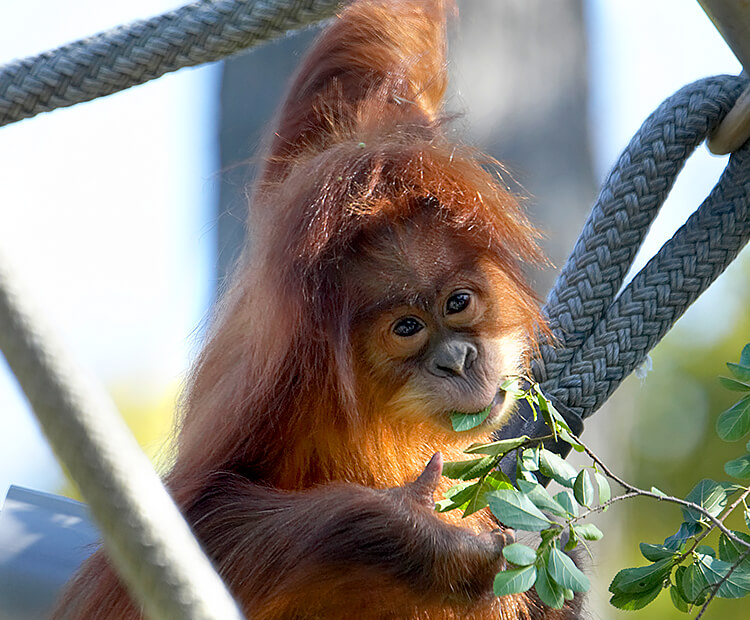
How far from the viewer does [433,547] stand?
6.71 feet

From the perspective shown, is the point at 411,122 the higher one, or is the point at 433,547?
the point at 411,122

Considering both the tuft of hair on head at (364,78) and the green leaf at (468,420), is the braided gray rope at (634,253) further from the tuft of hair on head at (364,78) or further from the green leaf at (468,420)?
the tuft of hair on head at (364,78)

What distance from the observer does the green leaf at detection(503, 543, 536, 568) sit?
1.77 m

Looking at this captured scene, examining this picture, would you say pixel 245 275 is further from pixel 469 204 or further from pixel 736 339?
pixel 736 339

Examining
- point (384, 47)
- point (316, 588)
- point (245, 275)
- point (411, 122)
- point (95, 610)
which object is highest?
point (384, 47)

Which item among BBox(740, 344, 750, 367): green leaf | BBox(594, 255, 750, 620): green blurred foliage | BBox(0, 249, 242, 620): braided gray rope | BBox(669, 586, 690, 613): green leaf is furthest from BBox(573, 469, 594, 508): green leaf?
BBox(594, 255, 750, 620): green blurred foliage

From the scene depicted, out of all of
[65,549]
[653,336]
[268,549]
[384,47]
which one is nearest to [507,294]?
[653,336]

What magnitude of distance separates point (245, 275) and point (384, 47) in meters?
1.05

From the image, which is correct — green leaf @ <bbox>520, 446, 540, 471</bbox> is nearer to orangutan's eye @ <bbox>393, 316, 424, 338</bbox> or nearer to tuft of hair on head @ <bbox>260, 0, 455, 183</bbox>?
orangutan's eye @ <bbox>393, 316, 424, 338</bbox>

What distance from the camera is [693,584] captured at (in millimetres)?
1980

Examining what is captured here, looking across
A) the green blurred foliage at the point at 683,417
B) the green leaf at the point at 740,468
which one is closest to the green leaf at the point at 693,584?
the green leaf at the point at 740,468

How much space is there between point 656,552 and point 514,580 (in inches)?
16.5

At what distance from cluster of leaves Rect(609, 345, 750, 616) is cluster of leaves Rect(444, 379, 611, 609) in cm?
18

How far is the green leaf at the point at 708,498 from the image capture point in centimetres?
205
